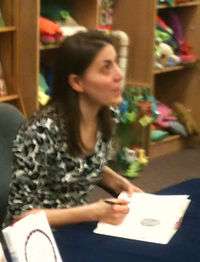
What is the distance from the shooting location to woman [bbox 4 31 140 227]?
5.74 ft

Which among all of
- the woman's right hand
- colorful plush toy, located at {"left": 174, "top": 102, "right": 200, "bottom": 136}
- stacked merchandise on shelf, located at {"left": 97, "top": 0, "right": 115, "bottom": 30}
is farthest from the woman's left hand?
colorful plush toy, located at {"left": 174, "top": 102, "right": 200, "bottom": 136}

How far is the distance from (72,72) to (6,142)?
0.31 meters

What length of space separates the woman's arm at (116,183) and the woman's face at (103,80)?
0.28m

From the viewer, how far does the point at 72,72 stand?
1.80 meters

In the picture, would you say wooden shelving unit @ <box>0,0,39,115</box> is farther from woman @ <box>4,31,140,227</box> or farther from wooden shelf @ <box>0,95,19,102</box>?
woman @ <box>4,31,140,227</box>

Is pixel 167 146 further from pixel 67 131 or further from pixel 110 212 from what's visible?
pixel 110 212

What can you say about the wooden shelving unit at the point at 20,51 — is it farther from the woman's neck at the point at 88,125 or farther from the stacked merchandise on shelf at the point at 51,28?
the woman's neck at the point at 88,125

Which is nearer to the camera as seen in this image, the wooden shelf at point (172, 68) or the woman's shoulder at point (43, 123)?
the woman's shoulder at point (43, 123)

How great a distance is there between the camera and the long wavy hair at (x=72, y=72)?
5.88 ft

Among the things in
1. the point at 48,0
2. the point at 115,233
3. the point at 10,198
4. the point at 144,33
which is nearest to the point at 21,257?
the point at 115,233

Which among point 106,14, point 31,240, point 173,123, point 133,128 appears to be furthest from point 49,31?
point 31,240

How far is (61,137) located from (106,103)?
0.16 meters

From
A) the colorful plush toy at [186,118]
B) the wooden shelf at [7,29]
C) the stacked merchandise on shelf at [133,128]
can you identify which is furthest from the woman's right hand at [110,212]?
the colorful plush toy at [186,118]

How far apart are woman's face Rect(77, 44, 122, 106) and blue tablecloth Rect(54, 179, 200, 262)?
1.21ft
